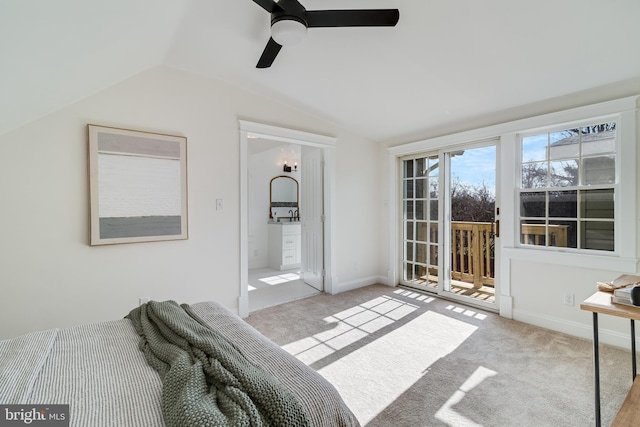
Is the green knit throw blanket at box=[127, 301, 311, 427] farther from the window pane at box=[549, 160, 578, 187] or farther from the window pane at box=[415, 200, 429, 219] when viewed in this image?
the window pane at box=[415, 200, 429, 219]

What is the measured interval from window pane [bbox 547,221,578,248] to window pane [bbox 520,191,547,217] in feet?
0.50

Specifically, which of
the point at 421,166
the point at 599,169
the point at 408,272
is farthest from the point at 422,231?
the point at 599,169

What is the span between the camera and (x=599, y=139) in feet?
8.73

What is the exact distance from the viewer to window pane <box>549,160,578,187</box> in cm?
281

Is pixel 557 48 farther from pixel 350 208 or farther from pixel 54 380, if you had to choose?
pixel 54 380

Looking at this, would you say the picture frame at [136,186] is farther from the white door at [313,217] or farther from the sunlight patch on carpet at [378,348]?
the white door at [313,217]

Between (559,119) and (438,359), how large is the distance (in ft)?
8.31

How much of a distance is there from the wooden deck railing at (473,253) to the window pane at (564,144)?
1.17 m

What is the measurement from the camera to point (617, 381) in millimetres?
2018

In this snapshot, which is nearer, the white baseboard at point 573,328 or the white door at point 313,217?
the white baseboard at point 573,328

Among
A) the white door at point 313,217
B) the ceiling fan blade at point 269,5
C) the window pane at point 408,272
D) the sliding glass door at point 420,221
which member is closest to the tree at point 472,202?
the sliding glass door at point 420,221

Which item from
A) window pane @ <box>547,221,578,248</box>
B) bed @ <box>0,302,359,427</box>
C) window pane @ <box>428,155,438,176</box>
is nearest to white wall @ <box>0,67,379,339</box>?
bed @ <box>0,302,359,427</box>

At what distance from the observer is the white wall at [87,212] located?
2170mm

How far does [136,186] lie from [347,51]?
2.19m
